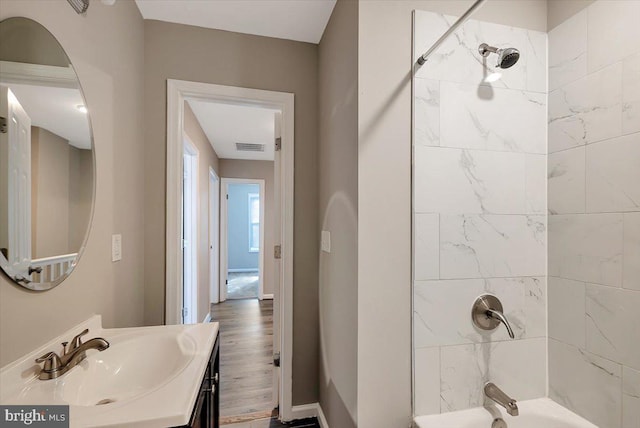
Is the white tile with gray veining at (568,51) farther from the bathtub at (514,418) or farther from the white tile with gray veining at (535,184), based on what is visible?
the bathtub at (514,418)

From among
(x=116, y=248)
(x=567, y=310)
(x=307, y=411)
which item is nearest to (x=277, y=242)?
(x=116, y=248)

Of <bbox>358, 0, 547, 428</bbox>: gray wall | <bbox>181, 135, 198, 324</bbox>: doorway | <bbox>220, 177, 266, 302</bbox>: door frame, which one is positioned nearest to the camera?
<bbox>358, 0, 547, 428</bbox>: gray wall

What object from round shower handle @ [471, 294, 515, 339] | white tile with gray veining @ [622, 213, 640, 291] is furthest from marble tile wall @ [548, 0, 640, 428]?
round shower handle @ [471, 294, 515, 339]

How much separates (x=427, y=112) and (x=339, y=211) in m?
0.63

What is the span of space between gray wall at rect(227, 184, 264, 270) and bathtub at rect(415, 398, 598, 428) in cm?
703

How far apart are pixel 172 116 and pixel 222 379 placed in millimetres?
2065

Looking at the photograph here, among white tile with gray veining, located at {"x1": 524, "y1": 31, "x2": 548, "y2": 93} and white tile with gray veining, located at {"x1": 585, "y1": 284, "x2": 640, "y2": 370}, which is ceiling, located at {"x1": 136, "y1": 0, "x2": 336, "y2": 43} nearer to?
white tile with gray veining, located at {"x1": 524, "y1": 31, "x2": 548, "y2": 93}

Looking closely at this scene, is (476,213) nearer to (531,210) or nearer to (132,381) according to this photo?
(531,210)

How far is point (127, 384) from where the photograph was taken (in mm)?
1038

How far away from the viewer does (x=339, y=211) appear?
60.2 inches

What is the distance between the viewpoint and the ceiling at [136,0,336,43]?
5.30 feet

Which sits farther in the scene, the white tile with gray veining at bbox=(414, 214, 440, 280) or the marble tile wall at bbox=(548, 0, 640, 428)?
the white tile with gray veining at bbox=(414, 214, 440, 280)

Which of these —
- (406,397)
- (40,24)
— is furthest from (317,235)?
(40,24)

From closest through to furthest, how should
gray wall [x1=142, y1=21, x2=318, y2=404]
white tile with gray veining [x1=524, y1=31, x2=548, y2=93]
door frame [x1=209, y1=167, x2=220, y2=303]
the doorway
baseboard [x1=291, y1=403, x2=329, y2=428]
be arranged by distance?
white tile with gray veining [x1=524, y1=31, x2=548, y2=93]
gray wall [x1=142, y1=21, x2=318, y2=404]
baseboard [x1=291, y1=403, x2=329, y2=428]
the doorway
door frame [x1=209, y1=167, x2=220, y2=303]
